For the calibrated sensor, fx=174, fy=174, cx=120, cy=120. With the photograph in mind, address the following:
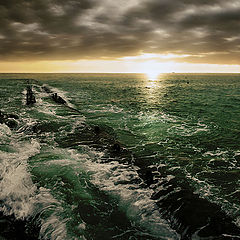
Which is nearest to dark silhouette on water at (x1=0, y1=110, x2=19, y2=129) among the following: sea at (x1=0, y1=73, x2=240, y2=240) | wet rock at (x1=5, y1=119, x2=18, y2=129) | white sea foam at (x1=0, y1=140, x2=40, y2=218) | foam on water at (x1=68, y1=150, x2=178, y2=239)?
wet rock at (x1=5, y1=119, x2=18, y2=129)

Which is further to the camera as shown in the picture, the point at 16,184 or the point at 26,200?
the point at 16,184

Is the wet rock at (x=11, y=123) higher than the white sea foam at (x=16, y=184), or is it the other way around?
the wet rock at (x=11, y=123)

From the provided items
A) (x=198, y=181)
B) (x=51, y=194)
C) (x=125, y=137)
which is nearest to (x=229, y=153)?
(x=198, y=181)

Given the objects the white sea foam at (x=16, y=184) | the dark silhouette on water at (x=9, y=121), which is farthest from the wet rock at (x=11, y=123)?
the white sea foam at (x=16, y=184)

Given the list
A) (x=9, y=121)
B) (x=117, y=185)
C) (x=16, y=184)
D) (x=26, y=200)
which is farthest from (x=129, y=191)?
(x=9, y=121)

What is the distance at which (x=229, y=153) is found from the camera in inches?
578

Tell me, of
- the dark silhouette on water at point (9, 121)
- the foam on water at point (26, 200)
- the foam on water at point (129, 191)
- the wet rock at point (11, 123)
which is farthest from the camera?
the dark silhouette on water at point (9, 121)

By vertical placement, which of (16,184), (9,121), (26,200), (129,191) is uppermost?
(9,121)

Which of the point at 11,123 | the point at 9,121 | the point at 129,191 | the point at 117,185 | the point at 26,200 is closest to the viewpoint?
the point at 26,200

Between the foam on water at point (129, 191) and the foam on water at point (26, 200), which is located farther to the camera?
the foam on water at point (129, 191)

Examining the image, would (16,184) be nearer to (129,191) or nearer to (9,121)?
(129,191)

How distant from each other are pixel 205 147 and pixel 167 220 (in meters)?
10.2

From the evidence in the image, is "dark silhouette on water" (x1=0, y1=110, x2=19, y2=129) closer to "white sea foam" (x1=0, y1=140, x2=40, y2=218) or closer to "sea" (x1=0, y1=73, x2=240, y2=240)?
"sea" (x1=0, y1=73, x2=240, y2=240)

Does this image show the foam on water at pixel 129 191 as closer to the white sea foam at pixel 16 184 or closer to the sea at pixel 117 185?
the sea at pixel 117 185
